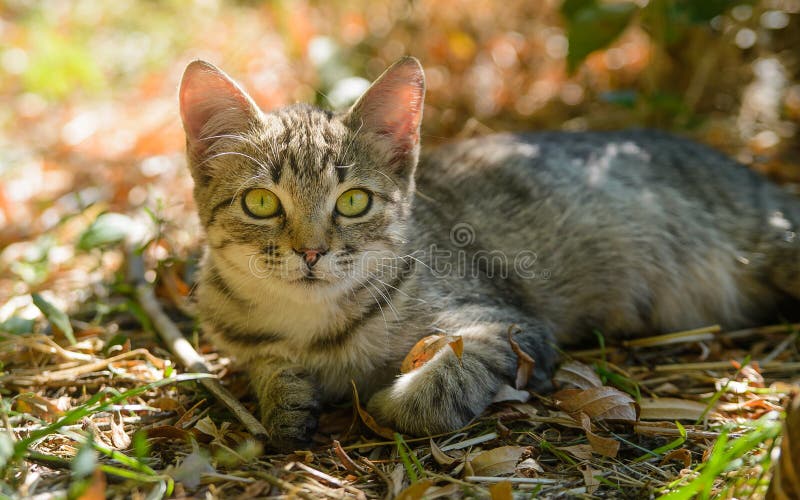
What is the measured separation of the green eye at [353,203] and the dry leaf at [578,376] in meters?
1.02

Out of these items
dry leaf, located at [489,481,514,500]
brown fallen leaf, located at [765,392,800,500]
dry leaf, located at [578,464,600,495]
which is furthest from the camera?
dry leaf, located at [578,464,600,495]

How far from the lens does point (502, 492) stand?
1.83 meters

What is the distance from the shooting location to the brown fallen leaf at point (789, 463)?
157 cm

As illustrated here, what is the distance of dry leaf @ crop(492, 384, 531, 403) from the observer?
7.84 feet

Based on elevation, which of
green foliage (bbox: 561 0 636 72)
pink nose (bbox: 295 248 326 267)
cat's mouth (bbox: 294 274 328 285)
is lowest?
cat's mouth (bbox: 294 274 328 285)

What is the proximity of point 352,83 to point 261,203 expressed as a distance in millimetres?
1634

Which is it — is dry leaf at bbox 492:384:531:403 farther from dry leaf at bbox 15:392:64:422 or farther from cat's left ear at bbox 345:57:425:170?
dry leaf at bbox 15:392:64:422

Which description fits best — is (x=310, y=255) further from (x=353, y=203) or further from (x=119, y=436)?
(x=119, y=436)

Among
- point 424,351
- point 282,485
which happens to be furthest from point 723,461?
point 282,485

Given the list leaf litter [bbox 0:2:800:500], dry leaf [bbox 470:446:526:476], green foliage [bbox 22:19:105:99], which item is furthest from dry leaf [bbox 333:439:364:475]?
green foliage [bbox 22:19:105:99]

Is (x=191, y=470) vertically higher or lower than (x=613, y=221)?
lower

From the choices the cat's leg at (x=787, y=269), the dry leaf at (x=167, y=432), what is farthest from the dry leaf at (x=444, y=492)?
the cat's leg at (x=787, y=269)

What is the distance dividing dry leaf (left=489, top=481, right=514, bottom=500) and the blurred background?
6.45 feet

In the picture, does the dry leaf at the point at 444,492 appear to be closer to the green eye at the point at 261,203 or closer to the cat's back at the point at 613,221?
the green eye at the point at 261,203
